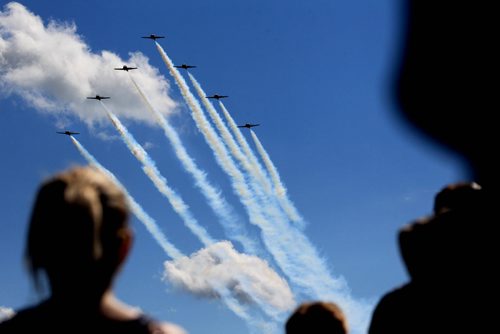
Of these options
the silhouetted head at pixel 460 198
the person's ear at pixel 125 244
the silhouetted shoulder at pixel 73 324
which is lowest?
the silhouetted head at pixel 460 198

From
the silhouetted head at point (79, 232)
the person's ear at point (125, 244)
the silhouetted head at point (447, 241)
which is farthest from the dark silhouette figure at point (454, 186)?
the silhouetted head at point (79, 232)

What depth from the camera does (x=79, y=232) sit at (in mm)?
3279

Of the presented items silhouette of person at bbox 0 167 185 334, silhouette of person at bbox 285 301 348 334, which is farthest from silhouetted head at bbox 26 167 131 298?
silhouette of person at bbox 285 301 348 334

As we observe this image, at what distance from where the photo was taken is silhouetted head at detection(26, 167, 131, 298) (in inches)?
129

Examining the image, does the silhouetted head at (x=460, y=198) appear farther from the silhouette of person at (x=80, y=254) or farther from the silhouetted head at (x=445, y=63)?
the silhouetted head at (x=445, y=63)

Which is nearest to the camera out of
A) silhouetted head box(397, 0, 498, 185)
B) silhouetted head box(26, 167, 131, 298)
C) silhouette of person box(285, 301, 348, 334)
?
silhouetted head box(26, 167, 131, 298)

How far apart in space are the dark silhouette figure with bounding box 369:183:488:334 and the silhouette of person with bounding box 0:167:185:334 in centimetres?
366

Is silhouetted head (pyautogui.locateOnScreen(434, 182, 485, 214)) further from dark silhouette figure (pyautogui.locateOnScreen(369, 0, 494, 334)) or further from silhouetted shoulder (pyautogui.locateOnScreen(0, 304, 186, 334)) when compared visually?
silhouetted shoulder (pyautogui.locateOnScreen(0, 304, 186, 334))

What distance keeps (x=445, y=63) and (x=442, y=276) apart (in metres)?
17.5

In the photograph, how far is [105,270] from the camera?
3.39 m

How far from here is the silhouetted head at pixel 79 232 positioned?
329 cm

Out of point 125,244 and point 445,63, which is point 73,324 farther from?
point 445,63

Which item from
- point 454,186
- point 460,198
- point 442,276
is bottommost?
point 442,276

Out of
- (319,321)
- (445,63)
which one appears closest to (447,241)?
(319,321)
